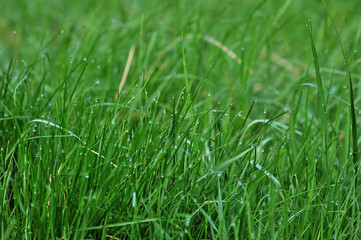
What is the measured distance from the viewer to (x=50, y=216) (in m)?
1.23

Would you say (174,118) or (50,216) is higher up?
(174,118)

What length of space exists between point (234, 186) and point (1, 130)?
0.84 meters

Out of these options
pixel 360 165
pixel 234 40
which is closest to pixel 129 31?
pixel 234 40

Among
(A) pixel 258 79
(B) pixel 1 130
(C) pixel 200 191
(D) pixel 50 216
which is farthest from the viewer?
(A) pixel 258 79

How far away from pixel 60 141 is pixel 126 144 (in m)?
0.20

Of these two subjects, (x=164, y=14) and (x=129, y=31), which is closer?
(x=129, y=31)

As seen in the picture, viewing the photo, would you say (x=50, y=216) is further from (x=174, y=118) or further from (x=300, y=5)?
(x=300, y=5)

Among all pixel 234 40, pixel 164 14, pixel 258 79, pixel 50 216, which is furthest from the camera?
pixel 164 14

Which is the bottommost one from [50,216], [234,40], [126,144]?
[50,216]

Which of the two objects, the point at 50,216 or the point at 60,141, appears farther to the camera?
the point at 60,141

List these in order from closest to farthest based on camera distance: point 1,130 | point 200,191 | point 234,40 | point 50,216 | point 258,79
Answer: point 50,216 < point 200,191 < point 1,130 < point 258,79 < point 234,40

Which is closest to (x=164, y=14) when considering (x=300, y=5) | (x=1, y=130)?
(x=300, y=5)

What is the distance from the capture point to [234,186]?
140cm

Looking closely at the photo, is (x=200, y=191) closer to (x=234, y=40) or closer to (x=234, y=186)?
(x=234, y=186)
